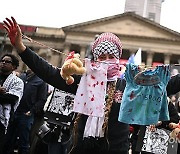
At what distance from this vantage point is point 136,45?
3744cm

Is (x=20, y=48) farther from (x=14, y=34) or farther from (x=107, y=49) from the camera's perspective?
(x=107, y=49)

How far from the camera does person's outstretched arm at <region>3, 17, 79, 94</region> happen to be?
2.60 m

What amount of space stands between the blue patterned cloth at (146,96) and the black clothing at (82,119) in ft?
0.27

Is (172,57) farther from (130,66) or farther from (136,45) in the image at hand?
(130,66)

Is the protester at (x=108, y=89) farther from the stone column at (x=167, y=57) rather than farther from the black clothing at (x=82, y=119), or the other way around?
the stone column at (x=167, y=57)

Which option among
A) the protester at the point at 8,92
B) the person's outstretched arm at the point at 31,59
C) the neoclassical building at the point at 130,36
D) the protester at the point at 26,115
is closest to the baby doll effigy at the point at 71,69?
the person's outstretched arm at the point at 31,59

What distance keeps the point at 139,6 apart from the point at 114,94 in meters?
55.1

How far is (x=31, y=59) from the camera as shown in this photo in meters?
2.62

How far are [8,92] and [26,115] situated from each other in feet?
4.71

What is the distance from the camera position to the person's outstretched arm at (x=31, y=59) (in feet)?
8.54

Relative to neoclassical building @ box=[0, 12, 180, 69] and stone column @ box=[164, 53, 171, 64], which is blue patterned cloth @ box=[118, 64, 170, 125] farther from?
stone column @ box=[164, 53, 171, 64]

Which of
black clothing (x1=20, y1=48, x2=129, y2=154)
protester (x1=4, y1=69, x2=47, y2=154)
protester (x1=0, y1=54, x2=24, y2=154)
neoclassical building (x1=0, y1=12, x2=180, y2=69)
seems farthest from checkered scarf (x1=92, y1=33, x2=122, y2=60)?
neoclassical building (x1=0, y1=12, x2=180, y2=69)

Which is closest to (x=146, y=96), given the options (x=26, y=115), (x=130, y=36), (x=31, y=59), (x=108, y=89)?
(x=108, y=89)

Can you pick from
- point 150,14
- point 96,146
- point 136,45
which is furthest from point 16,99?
point 150,14
